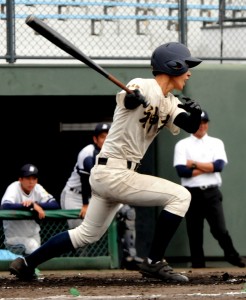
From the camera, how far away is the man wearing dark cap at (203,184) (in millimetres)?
12117

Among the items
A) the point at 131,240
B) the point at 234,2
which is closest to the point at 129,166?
the point at 131,240

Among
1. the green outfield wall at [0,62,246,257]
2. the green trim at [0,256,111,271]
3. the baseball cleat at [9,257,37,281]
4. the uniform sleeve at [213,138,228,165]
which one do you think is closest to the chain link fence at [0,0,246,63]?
the green outfield wall at [0,62,246,257]

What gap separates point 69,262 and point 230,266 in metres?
2.00

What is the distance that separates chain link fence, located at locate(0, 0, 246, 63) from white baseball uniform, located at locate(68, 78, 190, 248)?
4.54m

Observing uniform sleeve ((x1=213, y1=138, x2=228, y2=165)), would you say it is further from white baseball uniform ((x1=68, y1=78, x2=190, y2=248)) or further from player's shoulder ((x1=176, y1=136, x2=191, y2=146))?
white baseball uniform ((x1=68, y1=78, x2=190, y2=248))

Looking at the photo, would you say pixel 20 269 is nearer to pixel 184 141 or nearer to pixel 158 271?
pixel 158 271

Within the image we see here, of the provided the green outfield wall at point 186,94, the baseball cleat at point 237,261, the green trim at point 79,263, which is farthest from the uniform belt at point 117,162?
the green outfield wall at point 186,94

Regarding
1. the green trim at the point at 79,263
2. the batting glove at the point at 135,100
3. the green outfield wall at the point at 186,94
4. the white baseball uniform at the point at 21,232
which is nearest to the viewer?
the batting glove at the point at 135,100

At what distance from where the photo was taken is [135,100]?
798cm

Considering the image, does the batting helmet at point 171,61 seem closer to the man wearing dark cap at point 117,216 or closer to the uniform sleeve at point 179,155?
the man wearing dark cap at point 117,216

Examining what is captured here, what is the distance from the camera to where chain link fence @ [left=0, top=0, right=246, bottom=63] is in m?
12.8

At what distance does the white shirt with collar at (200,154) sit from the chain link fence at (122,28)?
133 cm

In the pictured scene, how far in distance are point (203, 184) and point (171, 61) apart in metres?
3.99

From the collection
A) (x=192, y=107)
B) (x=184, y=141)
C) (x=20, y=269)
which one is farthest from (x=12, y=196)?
(x=192, y=107)
